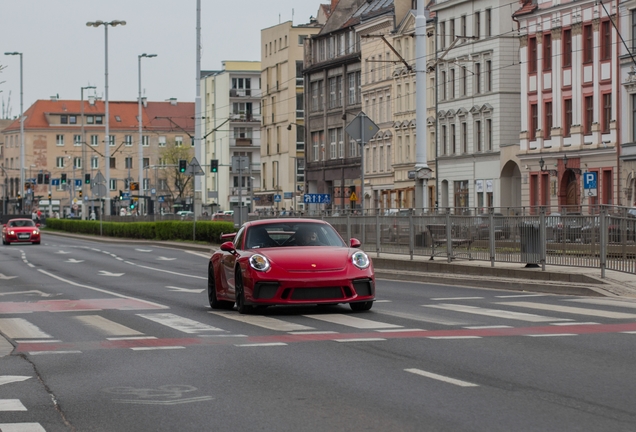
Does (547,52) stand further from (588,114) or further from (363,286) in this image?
(363,286)

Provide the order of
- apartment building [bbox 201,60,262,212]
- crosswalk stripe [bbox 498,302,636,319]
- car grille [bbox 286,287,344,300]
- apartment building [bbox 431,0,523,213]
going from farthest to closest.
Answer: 1. apartment building [bbox 201,60,262,212]
2. apartment building [bbox 431,0,523,213]
3. car grille [bbox 286,287,344,300]
4. crosswalk stripe [bbox 498,302,636,319]

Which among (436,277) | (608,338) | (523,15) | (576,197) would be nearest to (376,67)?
(523,15)

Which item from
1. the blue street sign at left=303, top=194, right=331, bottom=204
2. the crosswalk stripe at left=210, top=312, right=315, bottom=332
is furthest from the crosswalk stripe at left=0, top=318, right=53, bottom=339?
the blue street sign at left=303, top=194, right=331, bottom=204

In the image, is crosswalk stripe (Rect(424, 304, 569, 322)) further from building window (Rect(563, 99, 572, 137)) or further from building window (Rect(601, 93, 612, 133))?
building window (Rect(563, 99, 572, 137))

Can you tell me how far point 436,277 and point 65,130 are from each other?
15935 centimetres

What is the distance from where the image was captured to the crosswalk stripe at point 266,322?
15.7m

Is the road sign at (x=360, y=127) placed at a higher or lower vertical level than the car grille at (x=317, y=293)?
higher

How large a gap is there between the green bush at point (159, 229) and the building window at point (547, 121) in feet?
67.3

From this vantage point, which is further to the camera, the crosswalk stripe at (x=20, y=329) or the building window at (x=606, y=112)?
the building window at (x=606, y=112)

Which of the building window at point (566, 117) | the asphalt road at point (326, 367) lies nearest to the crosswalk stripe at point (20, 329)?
the asphalt road at point (326, 367)

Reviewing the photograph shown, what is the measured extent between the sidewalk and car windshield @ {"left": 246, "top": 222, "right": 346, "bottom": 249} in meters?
4.95

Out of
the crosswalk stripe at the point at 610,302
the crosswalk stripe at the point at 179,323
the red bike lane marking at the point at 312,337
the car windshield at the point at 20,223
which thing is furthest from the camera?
the car windshield at the point at 20,223

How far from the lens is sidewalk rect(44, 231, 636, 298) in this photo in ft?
71.8

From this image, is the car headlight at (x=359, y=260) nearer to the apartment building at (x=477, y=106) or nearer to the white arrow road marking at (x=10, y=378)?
the white arrow road marking at (x=10, y=378)
